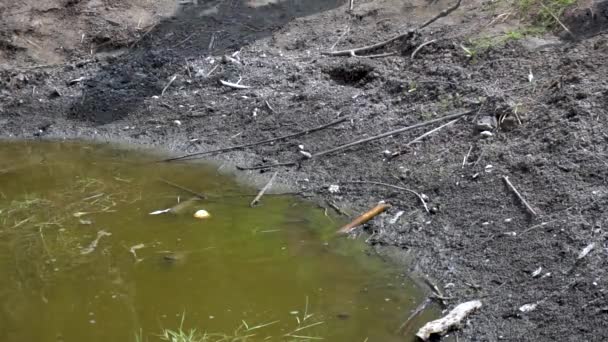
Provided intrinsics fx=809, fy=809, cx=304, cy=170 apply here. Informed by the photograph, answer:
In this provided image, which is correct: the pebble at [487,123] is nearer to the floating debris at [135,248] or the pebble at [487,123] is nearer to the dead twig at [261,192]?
the dead twig at [261,192]

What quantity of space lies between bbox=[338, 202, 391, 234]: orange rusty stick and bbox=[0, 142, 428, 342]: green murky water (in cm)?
12

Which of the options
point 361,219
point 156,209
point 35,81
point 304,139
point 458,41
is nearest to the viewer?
point 361,219

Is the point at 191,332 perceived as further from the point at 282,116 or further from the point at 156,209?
the point at 282,116

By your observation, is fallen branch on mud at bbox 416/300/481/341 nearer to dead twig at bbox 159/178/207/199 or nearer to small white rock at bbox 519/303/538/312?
small white rock at bbox 519/303/538/312

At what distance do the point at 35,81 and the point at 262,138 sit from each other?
2.74m

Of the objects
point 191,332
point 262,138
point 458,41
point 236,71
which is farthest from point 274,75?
point 191,332

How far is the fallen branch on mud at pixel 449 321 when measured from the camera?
13.2 feet

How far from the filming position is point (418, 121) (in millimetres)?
6074

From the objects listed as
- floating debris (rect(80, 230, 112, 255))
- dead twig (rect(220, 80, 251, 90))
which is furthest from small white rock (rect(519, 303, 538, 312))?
dead twig (rect(220, 80, 251, 90))

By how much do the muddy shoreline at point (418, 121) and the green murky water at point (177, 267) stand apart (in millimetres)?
263

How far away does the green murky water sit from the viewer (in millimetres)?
4363

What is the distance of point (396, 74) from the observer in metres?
6.75

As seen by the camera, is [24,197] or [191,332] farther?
[24,197]

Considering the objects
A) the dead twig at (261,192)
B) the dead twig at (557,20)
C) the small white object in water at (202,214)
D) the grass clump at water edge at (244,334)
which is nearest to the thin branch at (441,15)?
the dead twig at (557,20)
